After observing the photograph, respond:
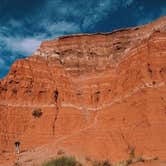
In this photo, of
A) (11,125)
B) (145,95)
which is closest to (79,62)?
(11,125)

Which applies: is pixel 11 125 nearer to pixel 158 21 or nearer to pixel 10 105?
pixel 10 105

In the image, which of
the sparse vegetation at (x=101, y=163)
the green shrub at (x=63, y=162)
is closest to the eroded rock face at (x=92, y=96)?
the sparse vegetation at (x=101, y=163)

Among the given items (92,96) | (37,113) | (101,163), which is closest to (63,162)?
(101,163)

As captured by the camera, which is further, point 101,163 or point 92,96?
point 92,96

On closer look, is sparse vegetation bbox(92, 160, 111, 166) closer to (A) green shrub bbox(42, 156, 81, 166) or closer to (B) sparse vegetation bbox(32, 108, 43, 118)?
(A) green shrub bbox(42, 156, 81, 166)

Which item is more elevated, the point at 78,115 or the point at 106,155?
the point at 78,115

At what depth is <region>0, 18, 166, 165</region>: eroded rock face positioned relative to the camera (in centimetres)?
5750

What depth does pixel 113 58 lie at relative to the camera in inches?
2985

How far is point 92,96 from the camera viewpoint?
2862 inches

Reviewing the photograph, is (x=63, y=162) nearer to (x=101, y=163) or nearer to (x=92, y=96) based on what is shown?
(x=101, y=163)

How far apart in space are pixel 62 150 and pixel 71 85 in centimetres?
1924

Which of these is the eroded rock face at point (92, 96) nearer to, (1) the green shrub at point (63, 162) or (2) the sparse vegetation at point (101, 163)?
(2) the sparse vegetation at point (101, 163)

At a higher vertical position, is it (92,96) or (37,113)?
(92,96)

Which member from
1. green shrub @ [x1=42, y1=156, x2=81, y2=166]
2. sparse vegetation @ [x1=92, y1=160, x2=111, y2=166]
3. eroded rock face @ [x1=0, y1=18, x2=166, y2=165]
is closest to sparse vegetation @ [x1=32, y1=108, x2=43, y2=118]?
eroded rock face @ [x1=0, y1=18, x2=166, y2=165]
